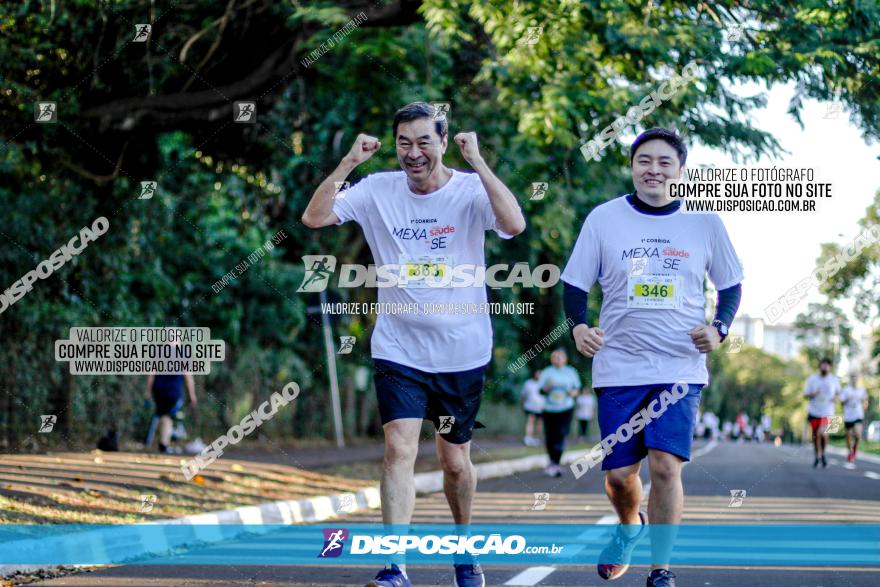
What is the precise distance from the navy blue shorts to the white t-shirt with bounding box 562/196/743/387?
664 millimetres

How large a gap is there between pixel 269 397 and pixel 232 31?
950cm

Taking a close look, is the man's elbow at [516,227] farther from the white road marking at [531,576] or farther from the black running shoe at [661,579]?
the white road marking at [531,576]

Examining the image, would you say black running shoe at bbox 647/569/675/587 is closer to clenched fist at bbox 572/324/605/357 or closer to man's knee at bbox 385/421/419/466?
clenched fist at bbox 572/324/605/357

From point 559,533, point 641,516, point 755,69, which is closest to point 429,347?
point 641,516

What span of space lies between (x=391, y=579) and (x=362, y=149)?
195 cm

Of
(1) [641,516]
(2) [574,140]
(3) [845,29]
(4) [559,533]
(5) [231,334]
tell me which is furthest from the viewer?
(5) [231,334]

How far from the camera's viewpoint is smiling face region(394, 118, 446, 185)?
5.92 meters

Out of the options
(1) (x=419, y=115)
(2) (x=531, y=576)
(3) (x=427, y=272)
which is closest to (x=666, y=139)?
(1) (x=419, y=115)

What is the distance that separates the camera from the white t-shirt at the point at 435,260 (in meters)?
6.00

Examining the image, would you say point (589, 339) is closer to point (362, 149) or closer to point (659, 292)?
point (659, 292)

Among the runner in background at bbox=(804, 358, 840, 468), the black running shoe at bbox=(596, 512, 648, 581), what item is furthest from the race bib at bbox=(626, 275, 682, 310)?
the runner in background at bbox=(804, 358, 840, 468)

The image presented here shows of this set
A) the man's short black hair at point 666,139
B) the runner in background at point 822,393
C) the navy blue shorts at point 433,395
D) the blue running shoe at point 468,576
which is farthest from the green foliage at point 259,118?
the blue running shoe at point 468,576

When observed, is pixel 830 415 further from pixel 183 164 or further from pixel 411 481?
pixel 411 481

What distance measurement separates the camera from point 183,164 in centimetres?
1816
